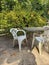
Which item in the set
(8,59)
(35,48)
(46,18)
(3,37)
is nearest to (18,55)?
(8,59)

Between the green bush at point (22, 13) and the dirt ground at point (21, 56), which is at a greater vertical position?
the green bush at point (22, 13)

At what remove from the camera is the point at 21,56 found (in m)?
4.54

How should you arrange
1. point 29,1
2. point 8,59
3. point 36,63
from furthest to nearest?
point 29,1, point 8,59, point 36,63

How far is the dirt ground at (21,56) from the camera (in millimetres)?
4168

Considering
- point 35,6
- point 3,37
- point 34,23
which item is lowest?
point 3,37

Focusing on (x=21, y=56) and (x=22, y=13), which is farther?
(x=22, y=13)

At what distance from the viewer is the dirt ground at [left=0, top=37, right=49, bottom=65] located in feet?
13.7

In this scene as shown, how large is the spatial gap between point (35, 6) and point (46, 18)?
63 cm

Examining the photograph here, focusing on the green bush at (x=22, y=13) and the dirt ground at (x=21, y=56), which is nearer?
the dirt ground at (x=21, y=56)

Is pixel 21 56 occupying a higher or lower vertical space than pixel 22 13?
lower

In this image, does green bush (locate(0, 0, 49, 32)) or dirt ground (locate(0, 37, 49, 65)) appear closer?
dirt ground (locate(0, 37, 49, 65))

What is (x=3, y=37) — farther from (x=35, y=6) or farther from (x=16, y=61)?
(x=16, y=61)

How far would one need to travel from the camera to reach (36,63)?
4.08 m

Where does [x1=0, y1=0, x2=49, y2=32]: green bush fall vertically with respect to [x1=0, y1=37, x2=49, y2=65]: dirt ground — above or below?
above
